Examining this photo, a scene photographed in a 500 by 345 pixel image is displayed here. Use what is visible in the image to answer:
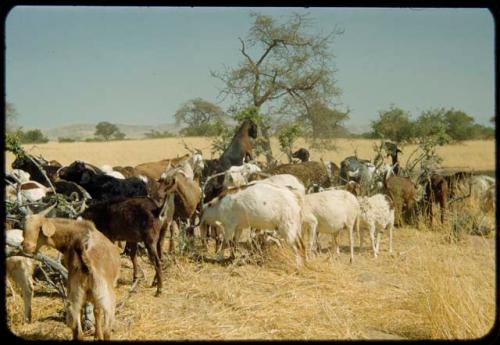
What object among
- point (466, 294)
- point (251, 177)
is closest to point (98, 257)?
point (466, 294)

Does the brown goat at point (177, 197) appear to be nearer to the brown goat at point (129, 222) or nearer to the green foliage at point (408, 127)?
the brown goat at point (129, 222)

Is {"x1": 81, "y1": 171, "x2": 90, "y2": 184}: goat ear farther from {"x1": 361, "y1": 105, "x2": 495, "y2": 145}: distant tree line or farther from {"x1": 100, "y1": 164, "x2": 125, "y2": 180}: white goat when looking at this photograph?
{"x1": 361, "y1": 105, "x2": 495, "y2": 145}: distant tree line

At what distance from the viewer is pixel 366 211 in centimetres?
1094

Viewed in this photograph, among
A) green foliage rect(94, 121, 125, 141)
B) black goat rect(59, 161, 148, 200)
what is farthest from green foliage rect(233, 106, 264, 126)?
green foliage rect(94, 121, 125, 141)

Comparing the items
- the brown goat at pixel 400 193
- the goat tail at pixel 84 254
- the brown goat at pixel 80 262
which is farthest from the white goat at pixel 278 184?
the goat tail at pixel 84 254

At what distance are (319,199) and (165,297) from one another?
12.3ft

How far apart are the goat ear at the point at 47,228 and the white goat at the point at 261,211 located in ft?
14.9

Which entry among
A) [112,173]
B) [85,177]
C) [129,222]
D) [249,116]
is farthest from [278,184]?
[249,116]

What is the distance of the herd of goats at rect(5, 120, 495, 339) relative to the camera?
5.25 m

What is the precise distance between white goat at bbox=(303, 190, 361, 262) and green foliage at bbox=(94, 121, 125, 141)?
2264 inches

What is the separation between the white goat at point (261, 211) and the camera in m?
9.28

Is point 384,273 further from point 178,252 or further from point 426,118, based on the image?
point 426,118

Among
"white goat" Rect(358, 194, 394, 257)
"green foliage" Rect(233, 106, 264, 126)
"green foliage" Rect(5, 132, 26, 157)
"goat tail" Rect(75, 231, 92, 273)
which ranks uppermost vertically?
"green foliage" Rect(233, 106, 264, 126)

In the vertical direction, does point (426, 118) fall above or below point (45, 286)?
above
